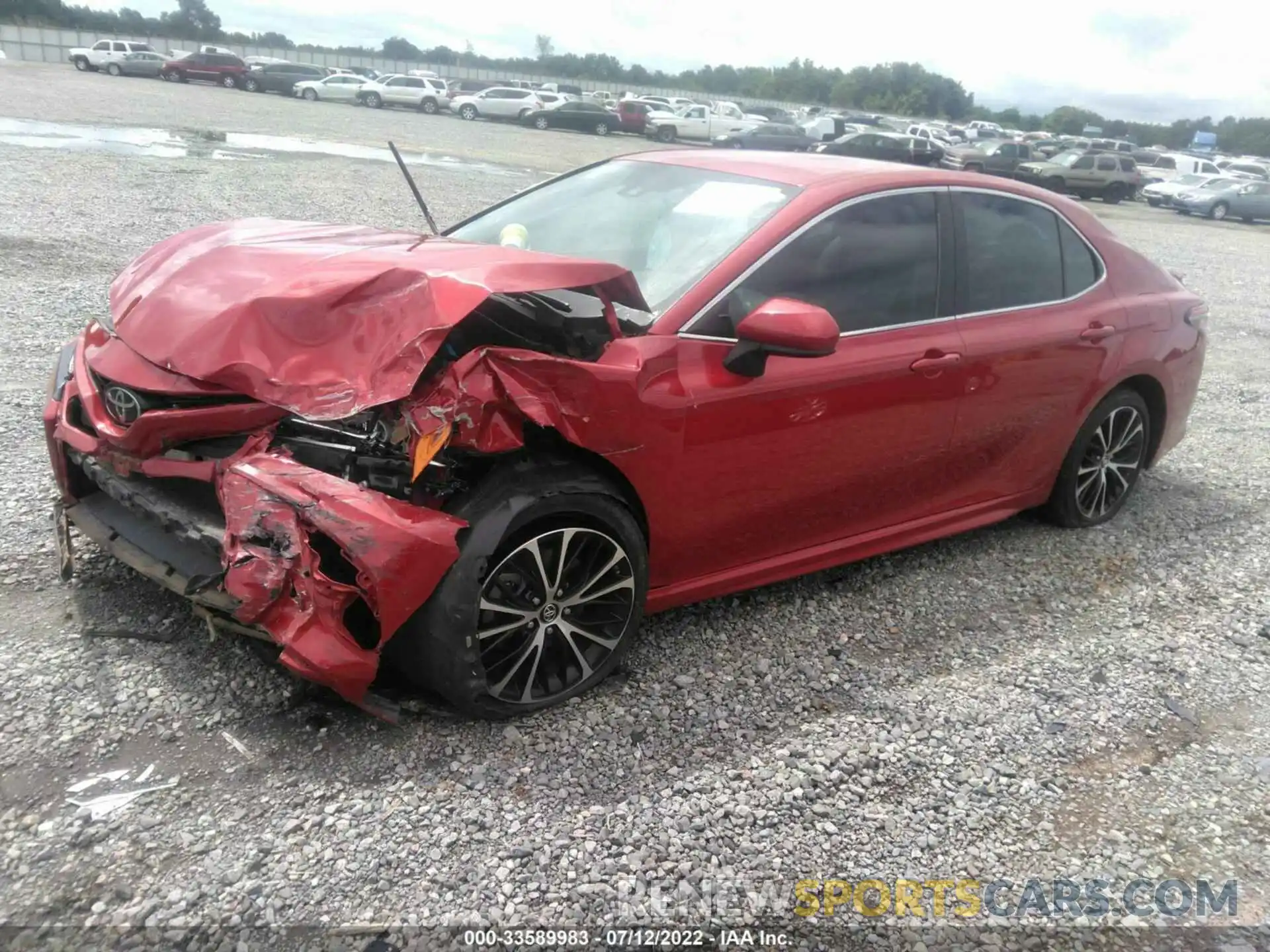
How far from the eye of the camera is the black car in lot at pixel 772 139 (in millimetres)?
30938

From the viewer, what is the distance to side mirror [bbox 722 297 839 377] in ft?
10.3

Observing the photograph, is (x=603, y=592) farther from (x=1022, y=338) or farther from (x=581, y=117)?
(x=581, y=117)

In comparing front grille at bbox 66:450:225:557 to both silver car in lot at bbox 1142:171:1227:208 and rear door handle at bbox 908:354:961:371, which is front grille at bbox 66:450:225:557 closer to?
rear door handle at bbox 908:354:961:371

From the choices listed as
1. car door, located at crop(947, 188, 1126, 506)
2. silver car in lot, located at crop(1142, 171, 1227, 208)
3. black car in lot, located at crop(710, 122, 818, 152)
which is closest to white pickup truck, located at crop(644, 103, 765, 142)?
black car in lot, located at crop(710, 122, 818, 152)

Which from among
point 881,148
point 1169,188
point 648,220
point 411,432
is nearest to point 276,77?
point 881,148

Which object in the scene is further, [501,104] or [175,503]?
[501,104]

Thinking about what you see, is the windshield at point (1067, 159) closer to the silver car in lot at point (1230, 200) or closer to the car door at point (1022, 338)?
the silver car in lot at point (1230, 200)

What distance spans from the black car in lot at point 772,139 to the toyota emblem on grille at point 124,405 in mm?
28027

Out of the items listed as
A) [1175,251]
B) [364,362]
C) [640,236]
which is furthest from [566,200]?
[1175,251]

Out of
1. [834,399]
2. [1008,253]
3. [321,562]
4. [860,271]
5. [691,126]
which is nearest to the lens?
[321,562]

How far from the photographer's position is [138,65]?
41438mm

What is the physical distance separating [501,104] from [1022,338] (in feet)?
120

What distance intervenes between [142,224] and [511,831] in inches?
370

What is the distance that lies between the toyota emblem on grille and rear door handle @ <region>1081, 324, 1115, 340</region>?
3.94 meters
